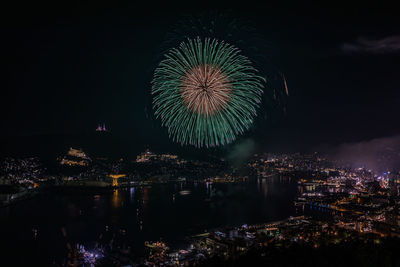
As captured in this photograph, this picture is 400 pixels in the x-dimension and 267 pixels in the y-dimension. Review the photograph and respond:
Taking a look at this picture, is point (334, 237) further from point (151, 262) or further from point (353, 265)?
point (151, 262)

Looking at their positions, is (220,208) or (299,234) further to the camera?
(220,208)

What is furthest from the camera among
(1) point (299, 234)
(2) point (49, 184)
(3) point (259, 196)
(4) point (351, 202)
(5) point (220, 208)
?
(2) point (49, 184)

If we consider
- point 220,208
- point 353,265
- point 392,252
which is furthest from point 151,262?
point 220,208

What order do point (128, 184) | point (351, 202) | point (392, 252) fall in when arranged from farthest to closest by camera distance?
point (128, 184)
point (351, 202)
point (392, 252)

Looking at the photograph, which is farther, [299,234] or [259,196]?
[259,196]

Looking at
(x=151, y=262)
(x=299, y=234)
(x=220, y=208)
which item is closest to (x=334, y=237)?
(x=299, y=234)

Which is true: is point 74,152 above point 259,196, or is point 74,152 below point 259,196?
above

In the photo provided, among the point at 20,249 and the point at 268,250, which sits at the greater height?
the point at 268,250

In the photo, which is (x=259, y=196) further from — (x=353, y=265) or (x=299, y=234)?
(x=353, y=265)

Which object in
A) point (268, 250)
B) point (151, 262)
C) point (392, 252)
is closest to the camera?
point (392, 252)
